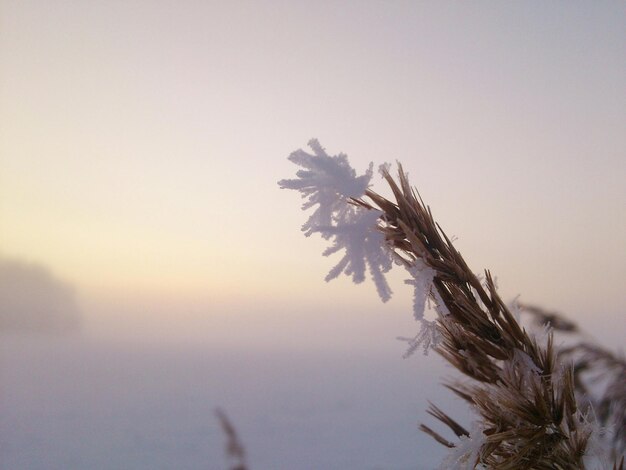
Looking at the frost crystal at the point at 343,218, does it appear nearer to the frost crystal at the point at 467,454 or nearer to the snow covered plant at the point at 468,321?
the snow covered plant at the point at 468,321

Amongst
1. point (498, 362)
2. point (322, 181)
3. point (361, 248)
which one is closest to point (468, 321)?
point (498, 362)

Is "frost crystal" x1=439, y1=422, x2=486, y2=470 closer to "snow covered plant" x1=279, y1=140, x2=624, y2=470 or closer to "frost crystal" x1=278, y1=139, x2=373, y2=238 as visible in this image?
"snow covered plant" x1=279, y1=140, x2=624, y2=470

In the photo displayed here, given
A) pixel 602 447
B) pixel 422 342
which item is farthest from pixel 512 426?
pixel 422 342

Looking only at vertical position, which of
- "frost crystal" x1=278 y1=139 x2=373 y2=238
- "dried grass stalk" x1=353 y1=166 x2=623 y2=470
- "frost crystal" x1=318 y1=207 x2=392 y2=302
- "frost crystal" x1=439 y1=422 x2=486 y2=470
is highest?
"frost crystal" x1=278 y1=139 x2=373 y2=238

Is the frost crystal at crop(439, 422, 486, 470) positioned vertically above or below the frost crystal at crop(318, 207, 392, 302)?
below

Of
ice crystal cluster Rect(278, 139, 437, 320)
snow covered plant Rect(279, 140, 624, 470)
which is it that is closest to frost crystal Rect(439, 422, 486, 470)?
snow covered plant Rect(279, 140, 624, 470)

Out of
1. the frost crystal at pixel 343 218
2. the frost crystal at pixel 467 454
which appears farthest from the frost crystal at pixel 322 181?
the frost crystal at pixel 467 454

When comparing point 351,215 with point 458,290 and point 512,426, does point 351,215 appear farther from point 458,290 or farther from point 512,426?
point 512,426
